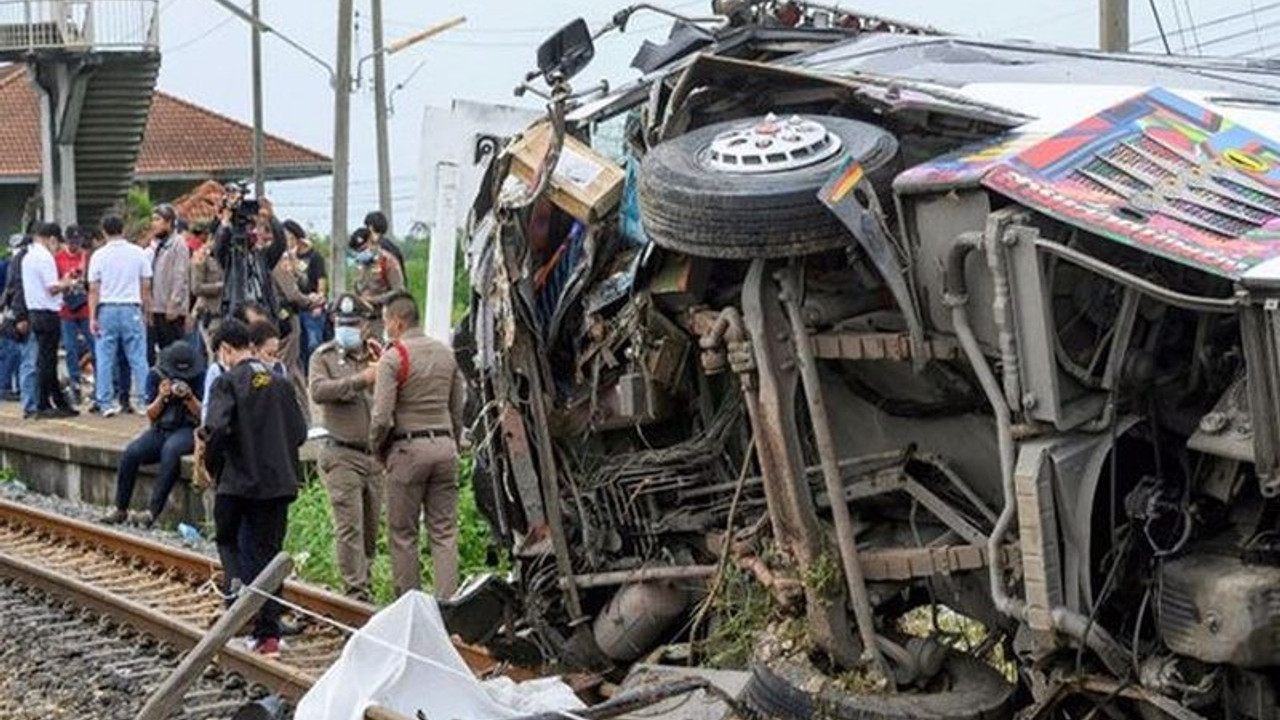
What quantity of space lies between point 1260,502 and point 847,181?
1.40m

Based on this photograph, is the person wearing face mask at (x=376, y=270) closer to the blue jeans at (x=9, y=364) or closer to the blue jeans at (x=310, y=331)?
the blue jeans at (x=310, y=331)

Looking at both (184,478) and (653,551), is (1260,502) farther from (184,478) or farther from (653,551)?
(184,478)

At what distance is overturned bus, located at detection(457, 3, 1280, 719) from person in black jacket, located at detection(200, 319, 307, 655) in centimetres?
240

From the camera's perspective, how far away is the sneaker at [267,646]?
1078cm

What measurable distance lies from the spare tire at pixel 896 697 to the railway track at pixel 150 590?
305 cm

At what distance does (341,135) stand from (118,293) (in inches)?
504

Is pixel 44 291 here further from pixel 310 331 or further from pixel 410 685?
pixel 410 685

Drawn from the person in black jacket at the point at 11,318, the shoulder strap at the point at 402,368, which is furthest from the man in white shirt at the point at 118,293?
the shoulder strap at the point at 402,368

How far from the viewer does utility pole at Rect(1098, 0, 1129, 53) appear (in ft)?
50.4

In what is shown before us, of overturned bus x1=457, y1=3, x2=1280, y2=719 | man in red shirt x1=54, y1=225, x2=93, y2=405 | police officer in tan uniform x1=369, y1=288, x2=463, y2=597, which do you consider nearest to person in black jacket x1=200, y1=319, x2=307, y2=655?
police officer in tan uniform x1=369, y1=288, x2=463, y2=597

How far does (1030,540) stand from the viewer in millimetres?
5820

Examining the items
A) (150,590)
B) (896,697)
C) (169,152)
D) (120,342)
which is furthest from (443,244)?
(169,152)

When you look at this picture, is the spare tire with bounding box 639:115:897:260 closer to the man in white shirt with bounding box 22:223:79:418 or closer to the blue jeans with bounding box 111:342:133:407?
the blue jeans with bounding box 111:342:133:407

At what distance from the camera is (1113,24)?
15.5m
